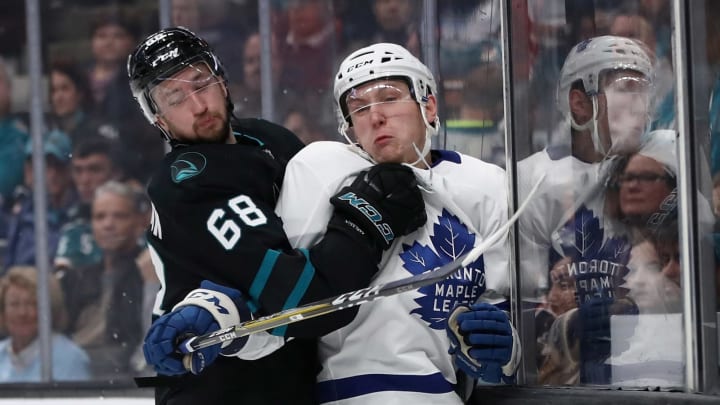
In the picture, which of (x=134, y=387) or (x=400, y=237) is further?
(x=134, y=387)

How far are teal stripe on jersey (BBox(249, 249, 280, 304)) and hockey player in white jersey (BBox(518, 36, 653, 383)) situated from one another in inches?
18.1

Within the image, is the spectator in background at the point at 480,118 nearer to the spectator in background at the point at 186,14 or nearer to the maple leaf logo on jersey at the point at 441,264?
the maple leaf logo on jersey at the point at 441,264

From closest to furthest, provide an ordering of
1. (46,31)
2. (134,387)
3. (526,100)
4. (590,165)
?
(590,165) < (526,100) < (134,387) < (46,31)

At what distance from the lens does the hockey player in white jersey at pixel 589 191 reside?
184 cm

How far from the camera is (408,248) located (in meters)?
2.03

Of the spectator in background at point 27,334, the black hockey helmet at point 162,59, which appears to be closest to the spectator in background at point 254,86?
the spectator in background at point 27,334

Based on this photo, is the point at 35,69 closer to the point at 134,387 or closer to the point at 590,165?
the point at 134,387

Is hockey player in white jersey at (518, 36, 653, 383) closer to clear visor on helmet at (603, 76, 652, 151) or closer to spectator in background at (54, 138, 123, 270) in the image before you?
clear visor on helmet at (603, 76, 652, 151)

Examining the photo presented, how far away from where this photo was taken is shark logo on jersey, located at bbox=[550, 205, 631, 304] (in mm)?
1880

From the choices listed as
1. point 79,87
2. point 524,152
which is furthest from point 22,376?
point 524,152

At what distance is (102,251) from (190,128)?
2.48 m

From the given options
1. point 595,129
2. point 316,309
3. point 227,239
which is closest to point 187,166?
point 227,239

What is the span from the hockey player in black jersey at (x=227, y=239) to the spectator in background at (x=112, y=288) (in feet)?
7.45

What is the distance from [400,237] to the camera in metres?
2.04
